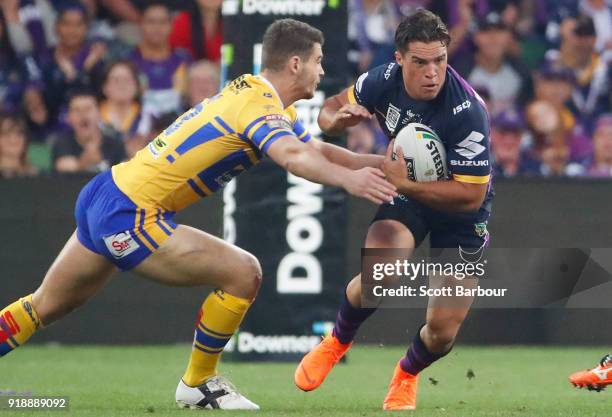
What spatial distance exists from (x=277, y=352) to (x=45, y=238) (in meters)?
2.37

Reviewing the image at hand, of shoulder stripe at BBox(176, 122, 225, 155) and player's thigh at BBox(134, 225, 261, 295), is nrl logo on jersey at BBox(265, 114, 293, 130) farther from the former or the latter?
player's thigh at BBox(134, 225, 261, 295)

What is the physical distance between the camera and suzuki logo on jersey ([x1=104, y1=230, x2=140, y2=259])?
274 inches

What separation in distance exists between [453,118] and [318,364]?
1.66m

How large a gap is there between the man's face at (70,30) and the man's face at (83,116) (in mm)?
865

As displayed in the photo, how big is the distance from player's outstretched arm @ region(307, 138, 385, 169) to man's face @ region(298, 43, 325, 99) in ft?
1.78

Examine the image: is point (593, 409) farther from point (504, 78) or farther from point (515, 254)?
point (504, 78)

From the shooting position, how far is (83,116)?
12.6m

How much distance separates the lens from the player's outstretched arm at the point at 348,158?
769 cm

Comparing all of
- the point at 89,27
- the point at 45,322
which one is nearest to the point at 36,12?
the point at 89,27

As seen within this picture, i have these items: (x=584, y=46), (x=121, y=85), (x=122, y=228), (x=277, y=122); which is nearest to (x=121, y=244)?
(x=122, y=228)

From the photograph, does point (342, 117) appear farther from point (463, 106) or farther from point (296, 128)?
point (463, 106)

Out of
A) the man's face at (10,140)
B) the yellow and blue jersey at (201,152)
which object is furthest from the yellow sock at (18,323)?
the man's face at (10,140)

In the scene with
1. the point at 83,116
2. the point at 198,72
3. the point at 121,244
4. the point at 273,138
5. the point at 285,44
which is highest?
the point at 285,44

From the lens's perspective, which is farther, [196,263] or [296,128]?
[296,128]
